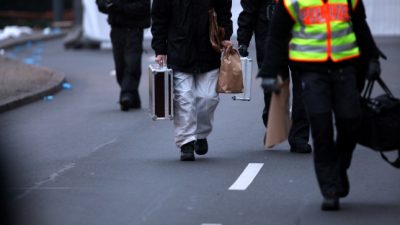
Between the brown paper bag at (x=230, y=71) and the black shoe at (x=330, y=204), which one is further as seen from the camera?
the brown paper bag at (x=230, y=71)

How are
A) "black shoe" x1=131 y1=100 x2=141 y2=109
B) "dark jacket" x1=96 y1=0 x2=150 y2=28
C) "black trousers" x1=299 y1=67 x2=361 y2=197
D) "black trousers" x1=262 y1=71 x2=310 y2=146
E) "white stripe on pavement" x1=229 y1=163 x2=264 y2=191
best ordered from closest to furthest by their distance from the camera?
"black trousers" x1=299 y1=67 x2=361 y2=197
"white stripe on pavement" x1=229 y1=163 x2=264 y2=191
"black trousers" x1=262 y1=71 x2=310 y2=146
"dark jacket" x1=96 y1=0 x2=150 y2=28
"black shoe" x1=131 y1=100 x2=141 y2=109

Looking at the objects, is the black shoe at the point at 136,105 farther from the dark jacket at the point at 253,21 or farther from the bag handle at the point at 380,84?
the bag handle at the point at 380,84

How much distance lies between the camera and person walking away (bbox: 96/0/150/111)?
552 inches

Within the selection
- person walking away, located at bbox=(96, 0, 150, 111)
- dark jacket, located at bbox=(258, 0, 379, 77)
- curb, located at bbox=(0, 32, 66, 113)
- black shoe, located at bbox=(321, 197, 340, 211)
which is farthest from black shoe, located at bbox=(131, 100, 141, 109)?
black shoe, located at bbox=(321, 197, 340, 211)

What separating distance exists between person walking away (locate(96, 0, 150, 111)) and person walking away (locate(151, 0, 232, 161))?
4096mm

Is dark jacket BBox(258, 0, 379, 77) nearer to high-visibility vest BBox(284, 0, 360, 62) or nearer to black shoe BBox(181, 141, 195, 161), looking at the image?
high-visibility vest BBox(284, 0, 360, 62)

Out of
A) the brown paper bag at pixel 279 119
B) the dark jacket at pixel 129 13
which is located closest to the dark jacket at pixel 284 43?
the brown paper bag at pixel 279 119

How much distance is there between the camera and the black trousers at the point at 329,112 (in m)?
7.56

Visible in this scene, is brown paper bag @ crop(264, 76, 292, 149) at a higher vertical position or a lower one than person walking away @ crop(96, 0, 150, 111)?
higher

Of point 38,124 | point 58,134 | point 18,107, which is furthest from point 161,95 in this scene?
point 18,107

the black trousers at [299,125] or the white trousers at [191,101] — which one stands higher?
the white trousers at [191,101]

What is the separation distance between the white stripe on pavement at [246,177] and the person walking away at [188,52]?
61 cm

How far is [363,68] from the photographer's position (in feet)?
25.6

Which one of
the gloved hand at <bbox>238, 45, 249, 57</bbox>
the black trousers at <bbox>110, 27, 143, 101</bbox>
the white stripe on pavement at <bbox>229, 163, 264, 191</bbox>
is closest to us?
the white stripe on pavement at <bbox>229, 163, 264, 191</bbox>
